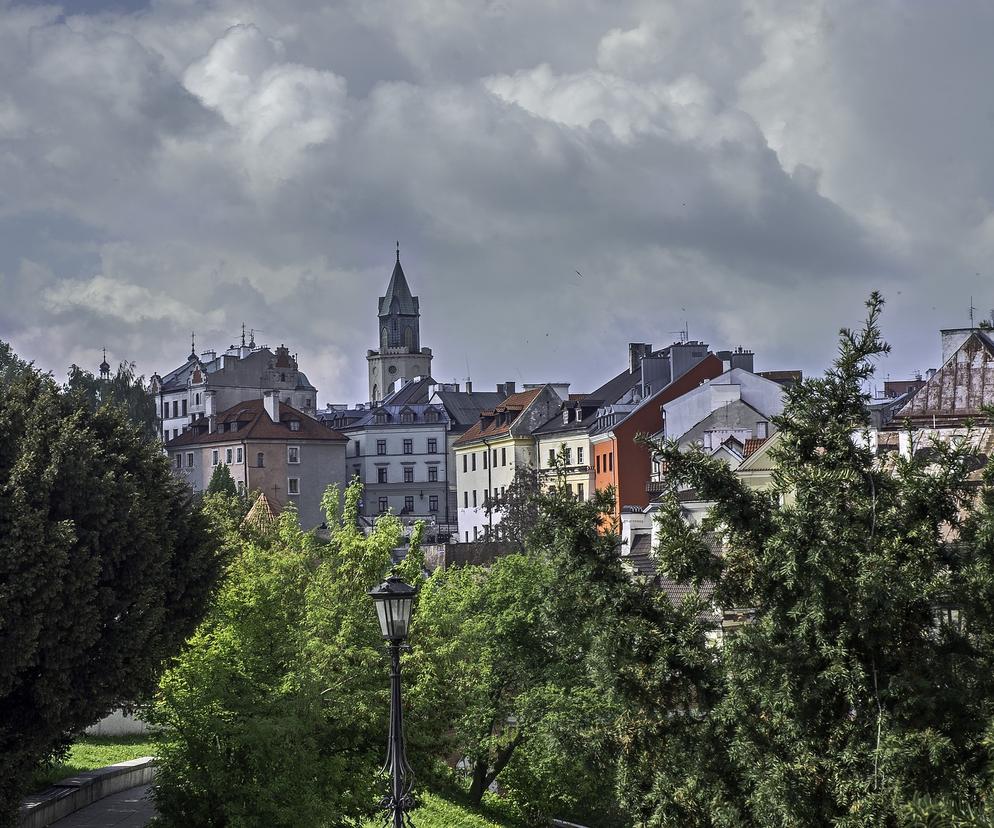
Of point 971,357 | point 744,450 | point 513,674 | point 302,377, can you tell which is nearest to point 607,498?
point 513,674

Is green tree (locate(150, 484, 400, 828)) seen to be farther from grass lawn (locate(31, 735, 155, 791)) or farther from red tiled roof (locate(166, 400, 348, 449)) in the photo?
red tiled roof (locate(166, 400, 348, 449))

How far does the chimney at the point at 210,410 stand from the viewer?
129m

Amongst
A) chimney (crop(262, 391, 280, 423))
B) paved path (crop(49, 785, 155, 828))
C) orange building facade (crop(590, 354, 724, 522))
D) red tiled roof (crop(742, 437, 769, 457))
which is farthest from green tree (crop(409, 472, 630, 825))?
chimney (crop(262, 391, 280, 423))

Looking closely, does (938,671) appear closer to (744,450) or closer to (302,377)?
(744,450)

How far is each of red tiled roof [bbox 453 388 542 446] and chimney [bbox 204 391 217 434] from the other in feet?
76.1

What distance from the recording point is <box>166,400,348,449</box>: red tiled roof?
122438 mm

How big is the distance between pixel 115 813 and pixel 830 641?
20.2 metres

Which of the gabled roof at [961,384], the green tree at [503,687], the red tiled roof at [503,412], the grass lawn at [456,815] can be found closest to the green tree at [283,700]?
the green tree at [503,687]

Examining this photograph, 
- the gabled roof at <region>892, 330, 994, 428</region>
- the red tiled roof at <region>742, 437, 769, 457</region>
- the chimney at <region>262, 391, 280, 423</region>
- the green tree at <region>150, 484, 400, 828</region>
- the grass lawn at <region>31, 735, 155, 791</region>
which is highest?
the chimney at <region>262, 391, 280, 423</region>

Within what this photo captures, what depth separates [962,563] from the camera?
662 inches

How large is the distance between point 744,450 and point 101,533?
37.9m

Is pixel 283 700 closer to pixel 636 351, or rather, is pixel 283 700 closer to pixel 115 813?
pixel 115 813

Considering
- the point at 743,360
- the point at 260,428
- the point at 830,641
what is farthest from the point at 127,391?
the point at 830,641

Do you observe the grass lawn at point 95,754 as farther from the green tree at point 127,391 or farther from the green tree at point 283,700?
the green tree at point 127,391
